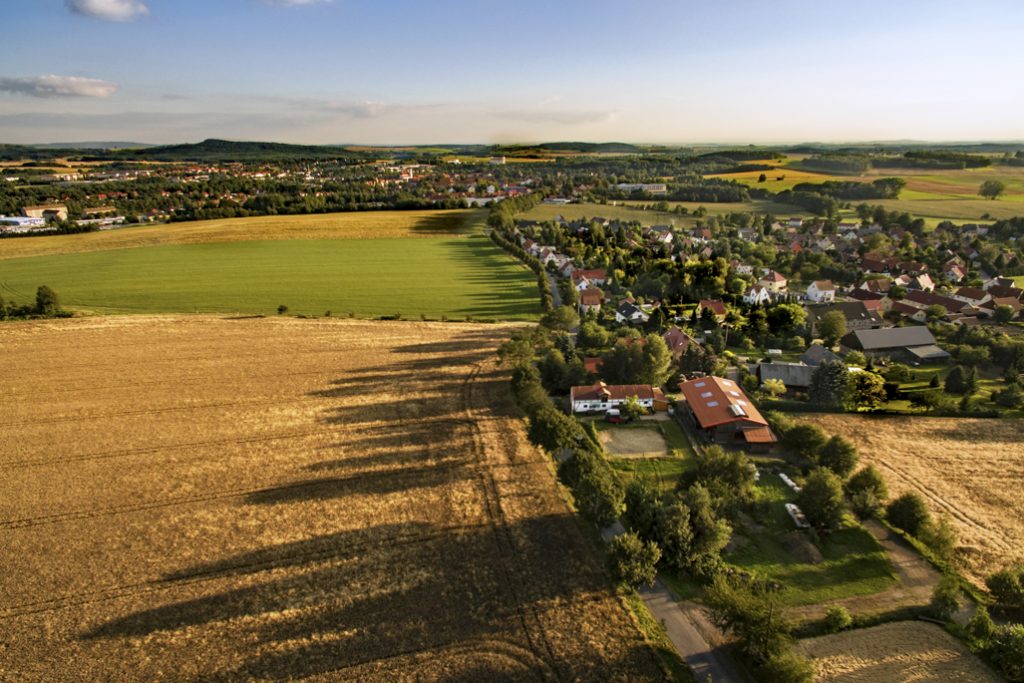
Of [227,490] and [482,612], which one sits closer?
[482,612]

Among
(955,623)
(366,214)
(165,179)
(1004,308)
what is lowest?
(955,623)

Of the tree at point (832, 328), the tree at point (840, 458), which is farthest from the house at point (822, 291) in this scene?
the tree at point (840, 458)

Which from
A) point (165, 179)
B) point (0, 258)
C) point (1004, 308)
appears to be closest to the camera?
point (1004, 308)

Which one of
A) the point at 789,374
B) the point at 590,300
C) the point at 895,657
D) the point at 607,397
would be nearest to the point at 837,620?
the point at 895,657

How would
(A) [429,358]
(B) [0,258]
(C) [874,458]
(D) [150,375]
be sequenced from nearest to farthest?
(C) [874,458], (D) [150,375], (A) [429,358], (B) [0,258]

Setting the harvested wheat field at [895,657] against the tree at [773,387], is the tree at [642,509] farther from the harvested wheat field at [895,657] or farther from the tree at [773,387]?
the tree at [773,387]

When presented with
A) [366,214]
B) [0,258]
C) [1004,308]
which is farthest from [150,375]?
[366,214]

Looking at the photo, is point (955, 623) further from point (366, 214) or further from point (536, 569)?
point (366, 214)

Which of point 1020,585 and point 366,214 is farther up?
point 366,214
